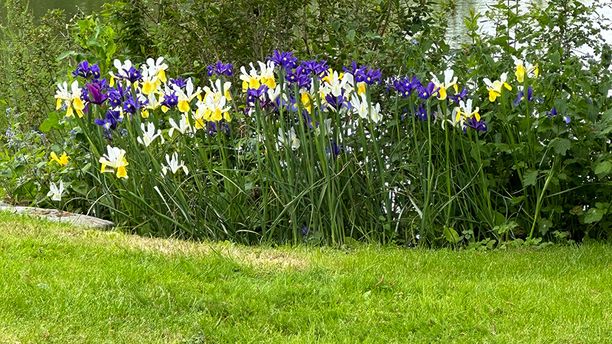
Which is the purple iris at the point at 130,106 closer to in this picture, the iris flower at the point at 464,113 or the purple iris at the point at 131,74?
the purple iris at the point at 131,74

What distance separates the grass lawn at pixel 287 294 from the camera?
3600 millimetres

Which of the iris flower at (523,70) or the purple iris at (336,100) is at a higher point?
the iris flower at (523,70)

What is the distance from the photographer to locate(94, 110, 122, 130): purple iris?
574cm

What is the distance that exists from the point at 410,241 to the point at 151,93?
1890mm

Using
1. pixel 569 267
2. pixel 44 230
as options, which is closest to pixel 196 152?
pixel 44 230

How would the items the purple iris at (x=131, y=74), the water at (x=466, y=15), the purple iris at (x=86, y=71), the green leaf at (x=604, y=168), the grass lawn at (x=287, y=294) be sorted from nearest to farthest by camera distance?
1. the grass lawn at (x=287, y=294)
2. the green leaf at (x=604, y=168)
3. the purple iris at (x=131, y=74)
4. the purple iris at (x=86, y=71)
5. the water at (x=466, y=15)

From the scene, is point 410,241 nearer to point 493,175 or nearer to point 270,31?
point 493,175

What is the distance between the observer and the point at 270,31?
7.11 metres

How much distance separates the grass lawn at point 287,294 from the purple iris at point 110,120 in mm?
988

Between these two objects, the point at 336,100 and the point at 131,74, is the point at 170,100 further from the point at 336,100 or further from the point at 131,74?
the point at 336,100

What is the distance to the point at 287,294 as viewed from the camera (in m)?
4.07

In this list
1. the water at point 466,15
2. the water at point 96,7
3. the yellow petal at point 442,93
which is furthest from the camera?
the water at point 96,7

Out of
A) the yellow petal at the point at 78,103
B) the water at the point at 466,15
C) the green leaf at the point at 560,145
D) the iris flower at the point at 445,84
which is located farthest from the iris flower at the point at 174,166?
the water at the point at 466,15

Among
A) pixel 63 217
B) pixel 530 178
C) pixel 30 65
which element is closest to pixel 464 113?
pixel 530 178
